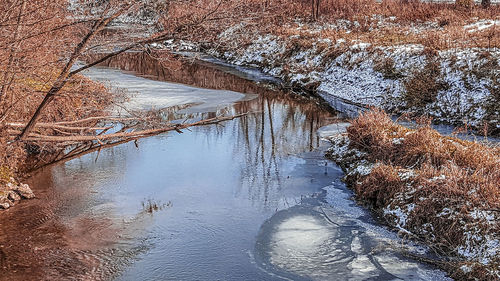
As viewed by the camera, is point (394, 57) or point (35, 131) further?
point (394, 57)

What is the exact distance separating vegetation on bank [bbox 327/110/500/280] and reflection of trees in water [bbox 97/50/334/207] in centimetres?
170

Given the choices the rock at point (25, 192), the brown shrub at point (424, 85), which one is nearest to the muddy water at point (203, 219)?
the rock at point (25, 192)

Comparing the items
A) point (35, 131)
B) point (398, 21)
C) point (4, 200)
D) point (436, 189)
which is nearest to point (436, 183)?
point (436, 189)

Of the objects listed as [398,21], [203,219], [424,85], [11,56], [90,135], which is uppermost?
[398,21]

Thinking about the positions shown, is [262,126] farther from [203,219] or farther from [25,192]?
[25,192]

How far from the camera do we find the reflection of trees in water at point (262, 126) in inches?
424

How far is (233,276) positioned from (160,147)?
6.40 m

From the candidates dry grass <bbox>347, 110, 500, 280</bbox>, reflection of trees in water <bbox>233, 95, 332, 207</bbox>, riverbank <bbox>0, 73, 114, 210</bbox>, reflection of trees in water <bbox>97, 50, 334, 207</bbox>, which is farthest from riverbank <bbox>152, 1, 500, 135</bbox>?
riverbank <bbox>0, 73, 114, 210</bbox>

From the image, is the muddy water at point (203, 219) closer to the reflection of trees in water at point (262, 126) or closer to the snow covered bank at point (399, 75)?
the reflection of trees in water at point (262, 126)

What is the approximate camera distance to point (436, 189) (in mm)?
8422

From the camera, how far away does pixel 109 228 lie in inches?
336

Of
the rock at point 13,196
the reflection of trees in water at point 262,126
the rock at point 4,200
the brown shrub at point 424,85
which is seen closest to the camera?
the rock at point 4,200

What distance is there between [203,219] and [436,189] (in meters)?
4.12

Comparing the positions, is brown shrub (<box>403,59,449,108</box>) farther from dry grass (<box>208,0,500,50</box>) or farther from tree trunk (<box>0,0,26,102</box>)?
tree trunk (<box>0,0,26,102</box>)
